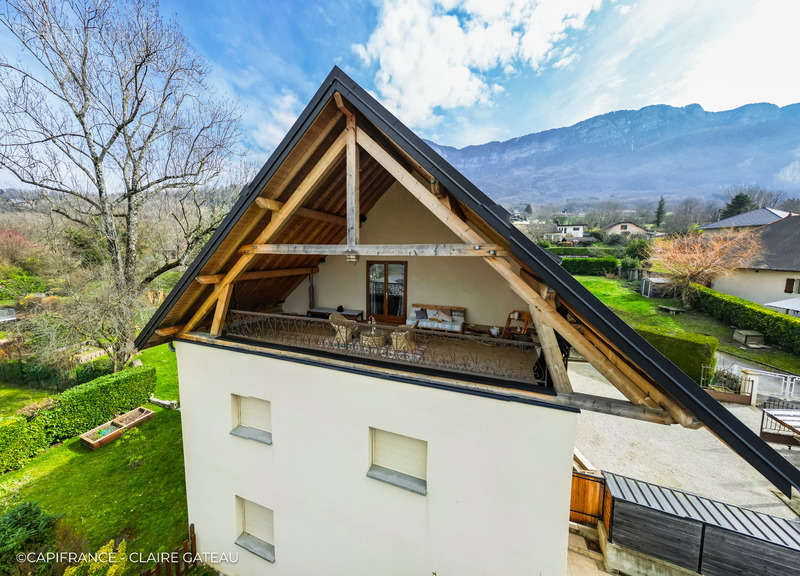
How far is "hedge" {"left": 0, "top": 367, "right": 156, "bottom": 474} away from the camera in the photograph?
11477 millimetres

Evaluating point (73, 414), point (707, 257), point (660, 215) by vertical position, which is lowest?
point (73, 414)

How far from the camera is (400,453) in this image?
5613 mm

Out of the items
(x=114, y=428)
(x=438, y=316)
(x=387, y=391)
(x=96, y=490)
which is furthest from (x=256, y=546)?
(x=114, y=428)

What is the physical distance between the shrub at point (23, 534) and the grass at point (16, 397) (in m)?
10.6

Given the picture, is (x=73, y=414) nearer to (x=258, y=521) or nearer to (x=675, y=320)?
(x=258, y=521)

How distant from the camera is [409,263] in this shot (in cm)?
935

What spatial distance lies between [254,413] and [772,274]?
32.3 meters

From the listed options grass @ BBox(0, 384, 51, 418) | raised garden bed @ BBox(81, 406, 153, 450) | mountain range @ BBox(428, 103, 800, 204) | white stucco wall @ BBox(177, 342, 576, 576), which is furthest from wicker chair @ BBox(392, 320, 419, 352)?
mountain range @ BBox(428, 103, 800, 204)

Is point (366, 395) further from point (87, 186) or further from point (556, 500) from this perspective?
point (87, 186)

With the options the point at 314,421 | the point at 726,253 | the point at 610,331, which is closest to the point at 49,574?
the point at 314,421

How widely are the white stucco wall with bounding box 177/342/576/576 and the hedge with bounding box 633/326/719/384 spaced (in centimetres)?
1241

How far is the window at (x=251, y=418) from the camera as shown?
6816 mm

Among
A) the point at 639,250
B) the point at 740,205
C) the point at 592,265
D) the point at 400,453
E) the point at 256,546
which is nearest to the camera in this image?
the point at 400,453

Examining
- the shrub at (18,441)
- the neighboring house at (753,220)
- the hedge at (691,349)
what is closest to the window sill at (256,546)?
the shrub at (18,441)
